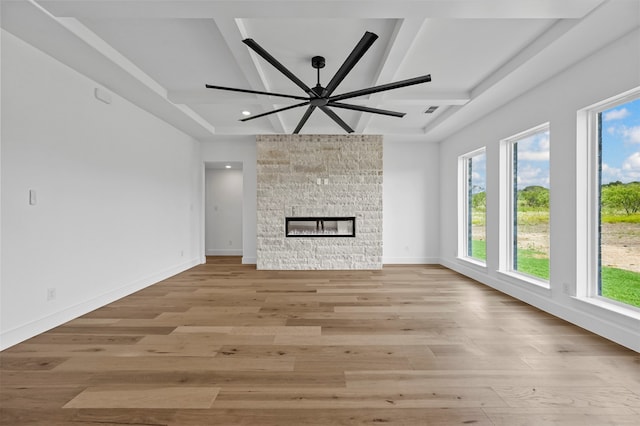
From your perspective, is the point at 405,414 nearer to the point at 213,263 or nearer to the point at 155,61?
the point at 155,61

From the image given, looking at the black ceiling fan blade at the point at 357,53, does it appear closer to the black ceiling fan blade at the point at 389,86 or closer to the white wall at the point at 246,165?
the black ceiling fan blade at the point at 389,86

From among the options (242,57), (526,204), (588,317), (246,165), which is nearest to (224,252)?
(246,165)

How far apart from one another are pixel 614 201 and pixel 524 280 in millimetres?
1268

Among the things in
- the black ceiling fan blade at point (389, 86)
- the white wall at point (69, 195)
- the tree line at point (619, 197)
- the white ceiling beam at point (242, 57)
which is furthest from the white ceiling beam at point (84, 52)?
the tree line at point (619, 197)

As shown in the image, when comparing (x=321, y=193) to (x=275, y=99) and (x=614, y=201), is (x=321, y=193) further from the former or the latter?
(x=614, y=201)

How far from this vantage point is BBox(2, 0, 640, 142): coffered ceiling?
2.02 meters

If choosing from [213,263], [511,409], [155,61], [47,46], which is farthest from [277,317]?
[213,263]

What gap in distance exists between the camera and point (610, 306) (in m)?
2.46

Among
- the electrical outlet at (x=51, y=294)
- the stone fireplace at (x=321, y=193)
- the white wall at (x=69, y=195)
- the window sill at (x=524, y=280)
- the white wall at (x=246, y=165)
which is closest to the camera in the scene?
the white wall at (x=69, y=195)

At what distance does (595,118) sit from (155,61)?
4337mm

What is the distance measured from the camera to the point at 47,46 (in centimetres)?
247

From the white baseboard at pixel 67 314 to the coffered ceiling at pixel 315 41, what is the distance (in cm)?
237

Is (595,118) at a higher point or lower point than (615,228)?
higher

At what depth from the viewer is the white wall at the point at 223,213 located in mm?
7215
